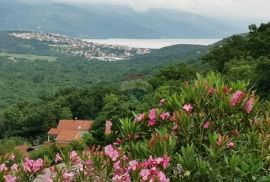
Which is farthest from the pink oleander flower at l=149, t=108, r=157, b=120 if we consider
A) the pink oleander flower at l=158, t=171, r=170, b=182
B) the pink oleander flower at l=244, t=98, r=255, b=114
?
the pink oleander flower at l=158, t=171, r=170, b=182

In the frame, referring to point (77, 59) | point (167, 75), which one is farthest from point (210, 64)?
point (77, 59)

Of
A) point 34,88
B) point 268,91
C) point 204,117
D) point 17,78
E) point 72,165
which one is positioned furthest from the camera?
point 17,78

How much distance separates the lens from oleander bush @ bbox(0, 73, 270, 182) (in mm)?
3912

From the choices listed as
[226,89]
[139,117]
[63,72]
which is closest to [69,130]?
[139,117]

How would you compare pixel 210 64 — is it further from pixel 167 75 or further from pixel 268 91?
pixel 268 91

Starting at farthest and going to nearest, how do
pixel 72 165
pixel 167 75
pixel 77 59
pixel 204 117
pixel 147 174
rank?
1. pixel 77 59
2. pixel 167 75
3. pixel 204 117
4. pixel 72 165
5. pixel 147 174

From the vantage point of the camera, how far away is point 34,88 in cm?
11806

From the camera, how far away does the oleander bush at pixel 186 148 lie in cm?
391

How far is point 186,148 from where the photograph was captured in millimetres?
3967

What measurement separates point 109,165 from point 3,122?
63277 millimetres

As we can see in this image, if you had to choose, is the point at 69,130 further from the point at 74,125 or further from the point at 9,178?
the point at 9,178

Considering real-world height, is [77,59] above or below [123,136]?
below

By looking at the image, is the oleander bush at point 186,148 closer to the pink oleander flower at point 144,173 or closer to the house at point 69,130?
the pink oleander flower at point 144,173

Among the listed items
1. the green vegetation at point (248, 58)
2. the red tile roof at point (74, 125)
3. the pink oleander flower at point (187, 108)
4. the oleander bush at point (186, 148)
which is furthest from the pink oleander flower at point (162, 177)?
the red tile roof at point (74, 125)
